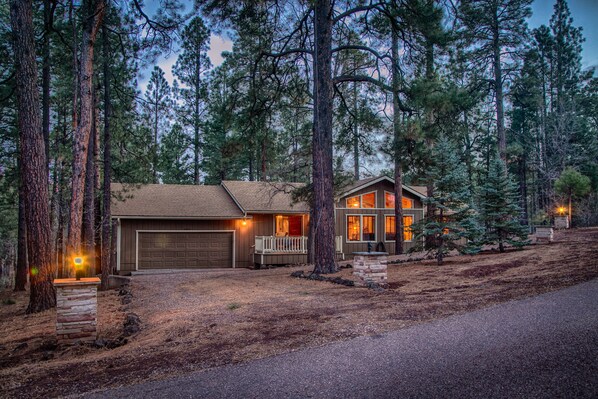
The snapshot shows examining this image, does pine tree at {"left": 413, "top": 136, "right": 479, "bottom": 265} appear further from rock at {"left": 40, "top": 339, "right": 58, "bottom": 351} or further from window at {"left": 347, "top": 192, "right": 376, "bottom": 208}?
rock at {"left": 40, "top": 339, "right": 58, "bottom": 351}

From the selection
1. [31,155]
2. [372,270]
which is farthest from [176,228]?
[372,270]

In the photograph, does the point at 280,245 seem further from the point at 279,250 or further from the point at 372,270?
the point at 372,270

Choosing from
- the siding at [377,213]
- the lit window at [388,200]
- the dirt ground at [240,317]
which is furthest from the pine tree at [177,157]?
the dirt ground at [240,317]

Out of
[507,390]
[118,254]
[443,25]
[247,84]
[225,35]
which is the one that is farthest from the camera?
[118,254]

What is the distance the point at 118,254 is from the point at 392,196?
1241cm

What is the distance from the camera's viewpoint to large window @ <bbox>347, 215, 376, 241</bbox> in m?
18.7

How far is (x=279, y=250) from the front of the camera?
16562 mm

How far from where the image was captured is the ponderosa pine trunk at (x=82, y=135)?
27.0ft

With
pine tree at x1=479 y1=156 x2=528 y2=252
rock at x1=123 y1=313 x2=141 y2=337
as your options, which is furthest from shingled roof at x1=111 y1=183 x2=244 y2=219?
pine tree at x1=479 y1=156 x2=528 y2=252

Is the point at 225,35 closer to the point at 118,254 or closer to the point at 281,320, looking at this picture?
the point at 281,320

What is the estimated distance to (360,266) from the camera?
28.7 feet

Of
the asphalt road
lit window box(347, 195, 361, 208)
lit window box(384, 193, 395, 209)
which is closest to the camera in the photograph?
the asphalt road

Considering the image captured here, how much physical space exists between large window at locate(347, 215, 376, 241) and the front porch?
2.63m

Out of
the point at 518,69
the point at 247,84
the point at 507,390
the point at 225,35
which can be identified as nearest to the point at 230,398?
the point at 507,390
